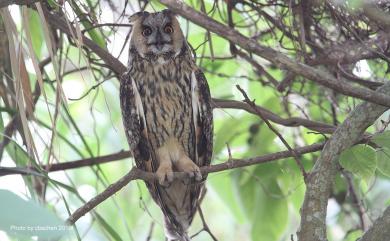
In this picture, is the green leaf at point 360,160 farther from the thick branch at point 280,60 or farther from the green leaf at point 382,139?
the thick branch at point 280,60

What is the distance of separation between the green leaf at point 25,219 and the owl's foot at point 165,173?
6.17 ft

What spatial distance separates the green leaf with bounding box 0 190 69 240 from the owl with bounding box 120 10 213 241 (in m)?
1.84

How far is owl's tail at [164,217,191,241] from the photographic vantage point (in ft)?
9.82

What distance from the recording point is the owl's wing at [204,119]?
9.53ft

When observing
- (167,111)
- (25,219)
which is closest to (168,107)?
(167,111)

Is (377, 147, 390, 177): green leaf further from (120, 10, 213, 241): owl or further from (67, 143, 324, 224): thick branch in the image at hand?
(120, 10, 213, 241): owl

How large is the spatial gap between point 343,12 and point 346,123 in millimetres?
776

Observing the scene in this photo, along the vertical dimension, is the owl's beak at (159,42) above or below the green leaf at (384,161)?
above

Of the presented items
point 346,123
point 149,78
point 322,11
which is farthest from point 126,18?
point 346,123

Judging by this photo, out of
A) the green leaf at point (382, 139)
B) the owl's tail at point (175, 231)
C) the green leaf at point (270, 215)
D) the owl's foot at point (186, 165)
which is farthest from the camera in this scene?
the owl's tail at point (175, 231)

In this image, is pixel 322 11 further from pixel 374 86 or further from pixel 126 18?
pixel 126 18

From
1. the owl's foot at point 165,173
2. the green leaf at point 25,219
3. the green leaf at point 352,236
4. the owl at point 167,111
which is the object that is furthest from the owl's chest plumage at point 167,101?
the green leaf at point 25,219

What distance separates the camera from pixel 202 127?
2.95 metres

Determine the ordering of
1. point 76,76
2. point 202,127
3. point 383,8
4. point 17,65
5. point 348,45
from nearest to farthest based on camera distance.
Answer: point 17,65 < point 383,8 < point 348,45 < point 202,127 < point 76,76
